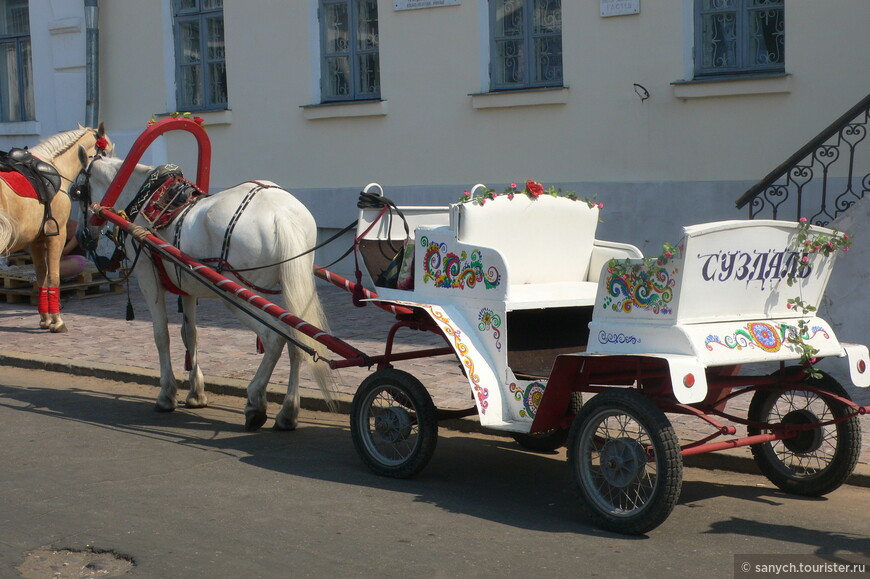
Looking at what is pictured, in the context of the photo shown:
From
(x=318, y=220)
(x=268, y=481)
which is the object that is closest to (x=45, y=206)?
(x=318, y=220)

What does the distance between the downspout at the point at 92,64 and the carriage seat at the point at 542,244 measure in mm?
11164

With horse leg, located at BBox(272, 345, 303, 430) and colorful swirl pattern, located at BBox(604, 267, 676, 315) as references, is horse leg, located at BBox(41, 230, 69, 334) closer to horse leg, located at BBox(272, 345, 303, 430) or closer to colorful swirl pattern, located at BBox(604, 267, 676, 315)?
horse leg, located at BBox(272, 345, 303, 430)

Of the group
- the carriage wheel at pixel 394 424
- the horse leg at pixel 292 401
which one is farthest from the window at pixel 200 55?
the carriage wheel at pixel 394 424

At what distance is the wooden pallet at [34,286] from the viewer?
14.0 m

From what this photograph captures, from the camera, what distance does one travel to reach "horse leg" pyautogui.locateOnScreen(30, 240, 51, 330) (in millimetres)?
11977

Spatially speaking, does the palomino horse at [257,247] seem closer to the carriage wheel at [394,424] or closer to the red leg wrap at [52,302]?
the carriage wheel at [394,424]

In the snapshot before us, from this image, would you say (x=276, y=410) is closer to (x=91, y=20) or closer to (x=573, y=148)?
(x=573, y=148)

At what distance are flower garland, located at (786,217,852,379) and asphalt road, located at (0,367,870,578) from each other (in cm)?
86

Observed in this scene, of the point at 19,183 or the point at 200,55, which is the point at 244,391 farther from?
the point at 200,55

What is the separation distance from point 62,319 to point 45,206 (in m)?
1.44

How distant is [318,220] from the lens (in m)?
14.3

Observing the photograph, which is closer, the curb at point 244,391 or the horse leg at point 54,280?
the curb at point 244,391

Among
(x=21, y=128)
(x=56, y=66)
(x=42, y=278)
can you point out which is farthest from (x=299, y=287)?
(x=21, y=128)

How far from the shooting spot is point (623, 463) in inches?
207
